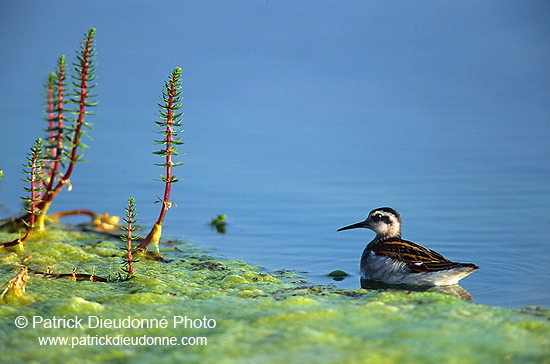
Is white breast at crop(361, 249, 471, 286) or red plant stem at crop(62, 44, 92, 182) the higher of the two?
red plant stem at crop(62, 44, 92, 182)

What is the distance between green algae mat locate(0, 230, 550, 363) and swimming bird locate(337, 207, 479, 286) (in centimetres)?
136

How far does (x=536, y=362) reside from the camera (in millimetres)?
3340

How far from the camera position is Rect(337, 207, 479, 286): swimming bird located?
647 cm

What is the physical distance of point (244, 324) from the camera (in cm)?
407

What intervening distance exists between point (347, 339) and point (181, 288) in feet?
6.62

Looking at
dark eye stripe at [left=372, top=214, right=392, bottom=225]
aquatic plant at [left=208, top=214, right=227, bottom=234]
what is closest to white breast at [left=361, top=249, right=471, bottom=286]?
dark eye stripe at [left=372, top=214, right=392, bottom=225]

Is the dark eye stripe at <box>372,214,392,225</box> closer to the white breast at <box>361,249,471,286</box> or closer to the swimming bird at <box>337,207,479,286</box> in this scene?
the swimming bird at <box>337,207,479,286</box>

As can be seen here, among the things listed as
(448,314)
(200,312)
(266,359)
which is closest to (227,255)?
(200,312)

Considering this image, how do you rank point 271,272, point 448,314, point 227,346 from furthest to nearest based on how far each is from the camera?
point 271,272 < point 448,314 < point 227,346

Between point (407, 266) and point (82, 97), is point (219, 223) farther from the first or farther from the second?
point (82, 97)

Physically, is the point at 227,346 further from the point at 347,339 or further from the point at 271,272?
the point at 271,272

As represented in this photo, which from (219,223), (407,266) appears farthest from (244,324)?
(219,223)

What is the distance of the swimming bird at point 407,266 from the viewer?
647 centimetres

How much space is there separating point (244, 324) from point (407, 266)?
312 cm
